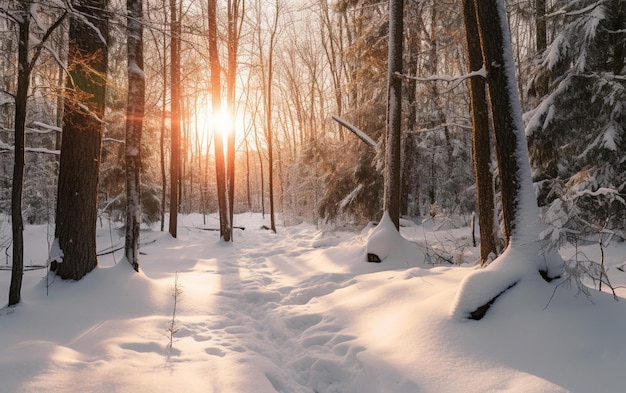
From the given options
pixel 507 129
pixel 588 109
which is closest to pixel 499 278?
pixel 507 129

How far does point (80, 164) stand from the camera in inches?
220

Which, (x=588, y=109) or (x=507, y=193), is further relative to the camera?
(x=588, y=109)

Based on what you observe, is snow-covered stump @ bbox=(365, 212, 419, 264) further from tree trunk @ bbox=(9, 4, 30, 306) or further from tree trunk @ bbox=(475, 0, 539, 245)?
tree trunk @ bbox=(9, 4, 30, 306)

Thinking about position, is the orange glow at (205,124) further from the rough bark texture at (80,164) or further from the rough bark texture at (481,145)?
the rough bark texture at (481,145)

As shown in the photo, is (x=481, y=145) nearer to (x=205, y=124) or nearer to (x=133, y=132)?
(x=133, y=132)

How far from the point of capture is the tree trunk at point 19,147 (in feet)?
13.4

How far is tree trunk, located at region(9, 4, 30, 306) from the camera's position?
4.10 meters

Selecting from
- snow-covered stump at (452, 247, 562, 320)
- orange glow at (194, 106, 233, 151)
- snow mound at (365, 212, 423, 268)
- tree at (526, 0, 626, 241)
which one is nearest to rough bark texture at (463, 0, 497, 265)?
snow-covered stump at (452, 247, 562, 320)

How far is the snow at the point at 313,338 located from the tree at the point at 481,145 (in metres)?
0.78

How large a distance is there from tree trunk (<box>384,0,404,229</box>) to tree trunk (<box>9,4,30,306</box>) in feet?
22.8

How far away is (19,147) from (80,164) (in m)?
1.41

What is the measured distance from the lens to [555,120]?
7699mm

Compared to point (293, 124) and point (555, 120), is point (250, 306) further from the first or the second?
point (293, 124)

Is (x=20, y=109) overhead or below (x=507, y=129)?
overhead
